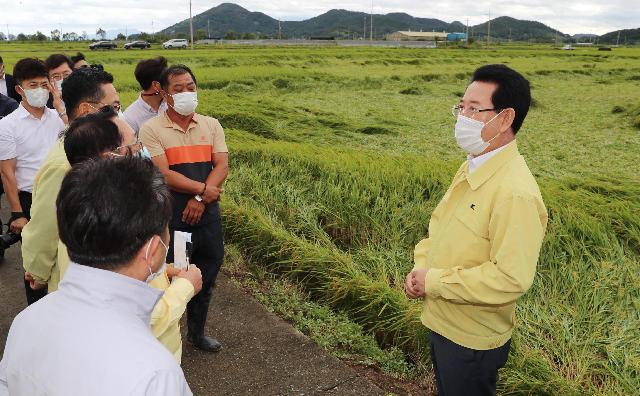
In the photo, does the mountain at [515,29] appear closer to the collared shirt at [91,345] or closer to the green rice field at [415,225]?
the green rice field at [415,225]

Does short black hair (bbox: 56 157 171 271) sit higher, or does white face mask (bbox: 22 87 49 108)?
white face mask (bbox: 22 87 49 108)

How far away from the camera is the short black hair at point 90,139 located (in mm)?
1872

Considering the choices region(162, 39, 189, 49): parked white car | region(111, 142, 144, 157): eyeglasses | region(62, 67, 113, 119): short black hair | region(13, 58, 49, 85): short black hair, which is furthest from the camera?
region(162, 39, 189, 49): parked white car

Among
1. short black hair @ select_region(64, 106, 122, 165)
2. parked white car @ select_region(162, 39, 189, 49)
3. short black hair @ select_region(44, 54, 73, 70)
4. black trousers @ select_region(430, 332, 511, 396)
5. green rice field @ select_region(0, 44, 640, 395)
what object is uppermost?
parked white car @ select_region(162, 39, 189, 49)

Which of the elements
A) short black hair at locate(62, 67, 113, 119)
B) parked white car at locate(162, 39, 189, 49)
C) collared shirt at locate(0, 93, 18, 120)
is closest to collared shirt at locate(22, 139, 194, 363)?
short black hair at locate(62, 67, 113, 119)

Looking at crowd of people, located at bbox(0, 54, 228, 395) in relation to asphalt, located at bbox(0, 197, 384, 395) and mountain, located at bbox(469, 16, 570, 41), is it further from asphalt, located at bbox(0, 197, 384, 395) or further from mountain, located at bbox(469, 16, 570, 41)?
mountain, located at bbox(469, 16, 570, 41)

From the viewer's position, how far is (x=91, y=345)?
3.19 ft

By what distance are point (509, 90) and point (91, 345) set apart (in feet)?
4.98

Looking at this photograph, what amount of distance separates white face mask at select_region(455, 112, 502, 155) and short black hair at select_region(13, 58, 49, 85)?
3048mm

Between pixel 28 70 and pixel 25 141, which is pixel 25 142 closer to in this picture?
pixel 25 141

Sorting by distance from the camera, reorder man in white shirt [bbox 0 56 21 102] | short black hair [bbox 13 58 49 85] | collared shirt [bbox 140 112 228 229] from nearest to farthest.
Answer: collared shirt [bbox 140 112 228 229] < short black hair [bbox 13 58 49 85] < man in white shirt [bbox 0 56 21 102]

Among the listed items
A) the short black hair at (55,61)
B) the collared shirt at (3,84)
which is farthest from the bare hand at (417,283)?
the collared shirt at (3,84)

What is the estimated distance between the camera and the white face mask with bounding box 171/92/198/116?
115 inches

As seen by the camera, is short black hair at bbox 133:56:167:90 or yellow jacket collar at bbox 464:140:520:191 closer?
yellow jacket collar at bbox 464:140:520:191
